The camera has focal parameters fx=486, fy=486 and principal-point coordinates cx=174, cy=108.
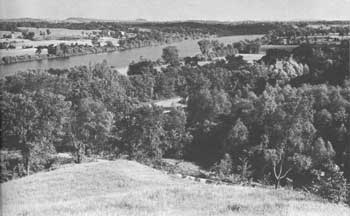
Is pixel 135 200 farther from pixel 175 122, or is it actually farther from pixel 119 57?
pixel 119 57

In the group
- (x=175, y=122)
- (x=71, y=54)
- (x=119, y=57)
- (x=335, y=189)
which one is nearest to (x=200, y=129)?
(x=175, y=122)

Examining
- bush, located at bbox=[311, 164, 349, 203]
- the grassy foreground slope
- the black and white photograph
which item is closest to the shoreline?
the black and white photograph

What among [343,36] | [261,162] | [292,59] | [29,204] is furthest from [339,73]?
[29,204]

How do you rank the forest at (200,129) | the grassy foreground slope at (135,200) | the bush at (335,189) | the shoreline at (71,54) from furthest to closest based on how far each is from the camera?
the shoreline at (71,54)
the forest at (200,129)
the bush at (335,189)
the grassy foreground slope at (135,200)

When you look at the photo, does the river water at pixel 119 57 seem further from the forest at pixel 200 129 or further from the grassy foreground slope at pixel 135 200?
the grassy foreground slope at pixel 135 200

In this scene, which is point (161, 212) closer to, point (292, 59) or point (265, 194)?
point (265, 194)

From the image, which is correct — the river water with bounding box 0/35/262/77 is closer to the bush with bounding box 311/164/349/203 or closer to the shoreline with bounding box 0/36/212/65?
the shoreline with bounding box 0/36/212/65

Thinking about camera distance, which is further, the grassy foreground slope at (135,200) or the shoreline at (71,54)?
the shoreline at (71,54)

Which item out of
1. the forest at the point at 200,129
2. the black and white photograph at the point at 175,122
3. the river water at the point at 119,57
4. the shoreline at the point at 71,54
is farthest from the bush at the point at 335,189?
the river water at the point at 119,57
